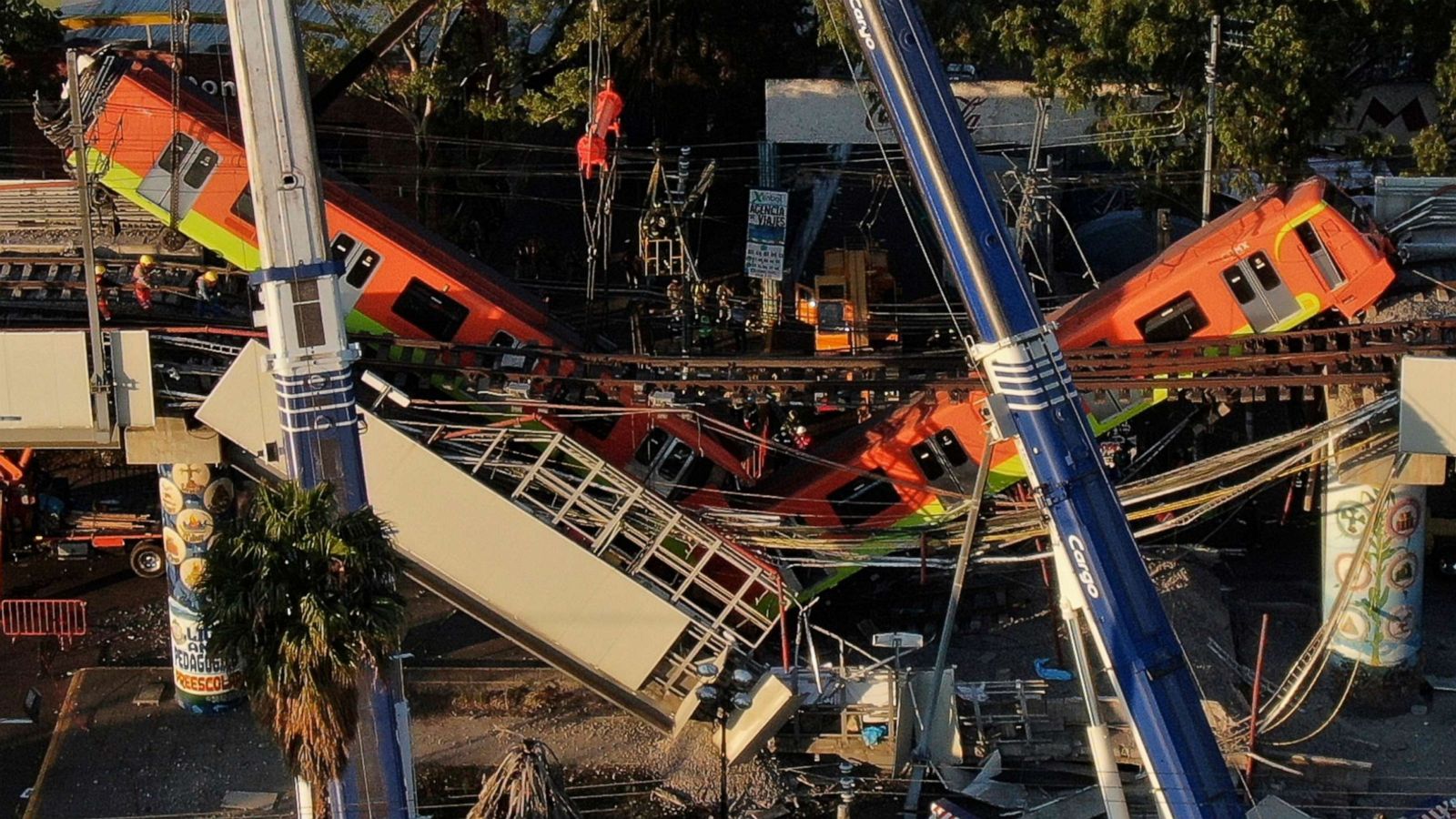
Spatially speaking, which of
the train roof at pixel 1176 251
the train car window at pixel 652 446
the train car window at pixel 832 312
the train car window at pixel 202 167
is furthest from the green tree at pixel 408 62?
the train roof at pixel 1176 251

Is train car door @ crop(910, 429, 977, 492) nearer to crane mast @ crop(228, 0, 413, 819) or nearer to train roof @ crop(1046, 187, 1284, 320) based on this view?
train roof @ crop(1046, 187, 1284, 320)

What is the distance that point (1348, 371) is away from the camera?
22.2 meters

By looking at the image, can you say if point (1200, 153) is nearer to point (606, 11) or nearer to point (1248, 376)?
point (1248, 376)

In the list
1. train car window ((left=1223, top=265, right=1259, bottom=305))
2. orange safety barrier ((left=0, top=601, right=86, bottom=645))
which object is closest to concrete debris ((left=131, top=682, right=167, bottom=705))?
orange safety barrier ((left=0, top=601, right=86, bottom=645))

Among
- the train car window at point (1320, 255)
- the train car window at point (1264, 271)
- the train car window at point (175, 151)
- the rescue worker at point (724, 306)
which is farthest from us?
the rescue worker at point (724, 306)

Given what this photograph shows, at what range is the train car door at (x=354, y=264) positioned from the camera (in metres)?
24.7

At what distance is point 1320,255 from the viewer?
75.0 ft

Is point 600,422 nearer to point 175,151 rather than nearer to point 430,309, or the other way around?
point 430,309

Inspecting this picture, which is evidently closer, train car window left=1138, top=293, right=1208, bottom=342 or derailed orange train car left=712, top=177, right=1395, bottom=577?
derailed orange train car left=712, top=177, right=1395, bottom=577

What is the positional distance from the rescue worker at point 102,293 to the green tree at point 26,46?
901 centimetres

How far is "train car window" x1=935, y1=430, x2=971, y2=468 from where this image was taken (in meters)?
24.1

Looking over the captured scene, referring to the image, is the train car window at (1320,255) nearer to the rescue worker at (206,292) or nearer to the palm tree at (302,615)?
the palm tree at (302,615)

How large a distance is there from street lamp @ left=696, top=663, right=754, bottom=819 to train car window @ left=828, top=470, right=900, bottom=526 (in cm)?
343

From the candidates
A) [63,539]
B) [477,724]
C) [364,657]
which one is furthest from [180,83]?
[364,657]
